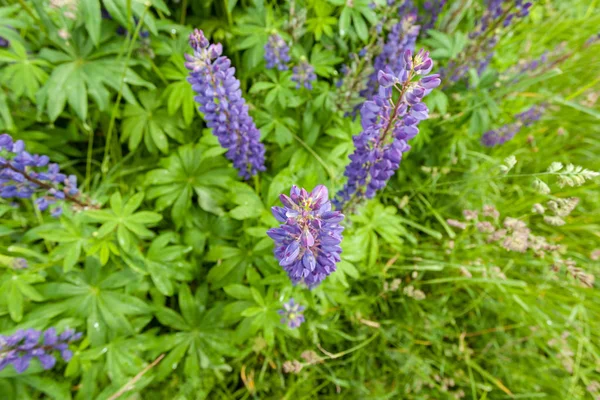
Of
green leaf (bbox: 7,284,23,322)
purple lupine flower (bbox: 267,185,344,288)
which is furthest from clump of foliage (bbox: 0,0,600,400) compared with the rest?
purple lupine flower (bbox: 267,185,344,288)

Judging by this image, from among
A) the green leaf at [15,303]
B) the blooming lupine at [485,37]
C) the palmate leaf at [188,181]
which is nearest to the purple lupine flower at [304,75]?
the palmate leaf at [188,181]

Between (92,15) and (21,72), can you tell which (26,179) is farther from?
(92,15)

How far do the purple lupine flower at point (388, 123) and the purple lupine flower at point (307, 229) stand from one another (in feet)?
1.35

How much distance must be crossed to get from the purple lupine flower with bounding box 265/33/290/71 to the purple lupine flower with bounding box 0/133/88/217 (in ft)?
4.14

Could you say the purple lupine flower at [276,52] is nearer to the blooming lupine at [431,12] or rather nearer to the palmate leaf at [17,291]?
the blooming lupine at [431,12]

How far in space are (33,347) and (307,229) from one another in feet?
5.36

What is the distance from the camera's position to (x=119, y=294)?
6.79ft

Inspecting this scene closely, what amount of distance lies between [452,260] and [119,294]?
84.1 inches

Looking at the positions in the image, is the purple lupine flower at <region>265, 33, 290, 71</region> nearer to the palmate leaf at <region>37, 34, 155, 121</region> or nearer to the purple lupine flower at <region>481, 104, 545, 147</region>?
the palmate leaf at <region>37, 34, 155, 121</region>

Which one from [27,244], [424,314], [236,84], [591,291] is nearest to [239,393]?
[424,314]

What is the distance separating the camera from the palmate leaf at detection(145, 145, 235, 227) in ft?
7.23

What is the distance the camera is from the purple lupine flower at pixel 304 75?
2123mm

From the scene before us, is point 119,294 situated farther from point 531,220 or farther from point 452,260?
point 531,220

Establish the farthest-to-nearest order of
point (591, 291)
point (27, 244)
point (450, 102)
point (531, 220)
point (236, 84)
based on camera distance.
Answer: point (531, 220) < point (450, 102) < point (591, 291) < point (27, 244) < point (236, 84)
